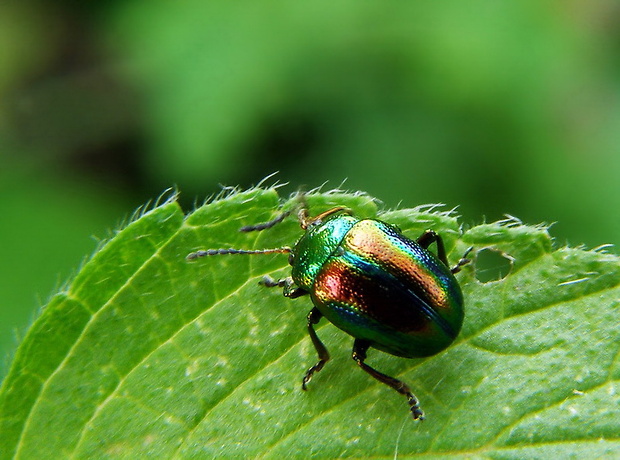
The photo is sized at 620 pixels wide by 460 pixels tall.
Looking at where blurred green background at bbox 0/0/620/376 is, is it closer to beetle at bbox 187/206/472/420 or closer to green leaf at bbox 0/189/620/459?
beetle at bbox 187/206/472/420

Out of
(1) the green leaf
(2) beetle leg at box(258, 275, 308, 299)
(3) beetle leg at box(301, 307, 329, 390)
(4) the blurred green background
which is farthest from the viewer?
(4) the blurred green background

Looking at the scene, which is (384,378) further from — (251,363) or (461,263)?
(461,263)

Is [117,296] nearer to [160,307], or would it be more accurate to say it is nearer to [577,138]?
[160,307]

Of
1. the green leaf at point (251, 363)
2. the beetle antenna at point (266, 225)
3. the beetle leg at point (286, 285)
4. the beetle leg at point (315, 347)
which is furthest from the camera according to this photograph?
the beetle leg at point (286, 285)

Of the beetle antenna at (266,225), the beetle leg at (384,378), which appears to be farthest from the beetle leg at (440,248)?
the beetle antenna at (266,225)

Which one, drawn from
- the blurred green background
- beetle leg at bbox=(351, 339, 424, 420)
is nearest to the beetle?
beetle leg at bbox=(351, 339, 424, 420)

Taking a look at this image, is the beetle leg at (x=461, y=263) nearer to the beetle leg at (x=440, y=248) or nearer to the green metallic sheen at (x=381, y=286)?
the beetle leg at (x=440, y=248)
